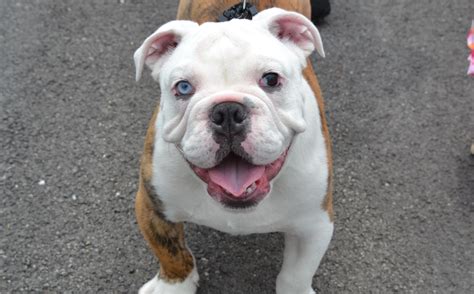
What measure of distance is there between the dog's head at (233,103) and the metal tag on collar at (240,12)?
0.31 metres

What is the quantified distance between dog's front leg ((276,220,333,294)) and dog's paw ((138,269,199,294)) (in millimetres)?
341

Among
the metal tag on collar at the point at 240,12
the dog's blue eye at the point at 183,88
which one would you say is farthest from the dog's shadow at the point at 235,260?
the dog's blue eye at the point at 183,88

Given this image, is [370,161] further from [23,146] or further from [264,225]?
[23,146]

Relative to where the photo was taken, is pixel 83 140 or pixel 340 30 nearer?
pixel 83 140

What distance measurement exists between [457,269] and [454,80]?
1268 millimetres

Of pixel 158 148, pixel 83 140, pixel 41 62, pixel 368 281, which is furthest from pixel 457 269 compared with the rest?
pixel 41 62

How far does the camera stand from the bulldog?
6.47 feet

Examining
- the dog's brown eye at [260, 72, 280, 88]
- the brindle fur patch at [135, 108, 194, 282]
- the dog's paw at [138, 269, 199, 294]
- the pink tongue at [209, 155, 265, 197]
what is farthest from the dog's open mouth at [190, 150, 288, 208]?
the dog's paw at [138, 269, 199, 294]

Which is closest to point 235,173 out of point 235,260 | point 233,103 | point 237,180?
point 237,180

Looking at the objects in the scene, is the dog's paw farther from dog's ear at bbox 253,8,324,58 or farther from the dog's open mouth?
dog's ear at bbox 253,8,324,58

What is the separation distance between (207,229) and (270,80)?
3.98 feet

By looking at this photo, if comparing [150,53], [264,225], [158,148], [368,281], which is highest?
[150,53]

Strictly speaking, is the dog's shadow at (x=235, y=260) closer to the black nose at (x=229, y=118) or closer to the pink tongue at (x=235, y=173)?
the pink tongue at (x=235, y=173)

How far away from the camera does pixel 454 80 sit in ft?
12.5
